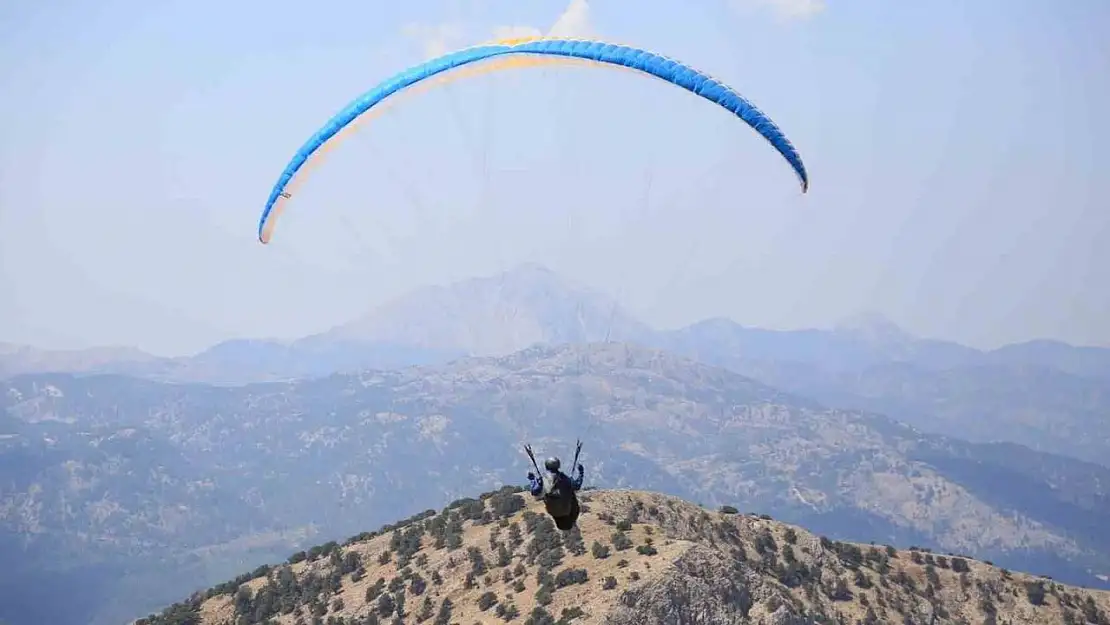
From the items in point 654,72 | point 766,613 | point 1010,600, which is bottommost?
point 1010,600

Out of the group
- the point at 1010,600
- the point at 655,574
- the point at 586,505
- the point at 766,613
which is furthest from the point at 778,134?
the point at 1010,600

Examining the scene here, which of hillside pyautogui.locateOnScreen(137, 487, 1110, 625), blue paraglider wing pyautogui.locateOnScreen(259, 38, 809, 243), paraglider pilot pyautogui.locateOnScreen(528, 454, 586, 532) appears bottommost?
hillside pyautogui.locateOnScreen(137, 487, 1110, 625)

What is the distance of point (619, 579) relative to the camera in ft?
257

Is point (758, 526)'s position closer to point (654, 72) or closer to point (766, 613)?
point (766, 613)

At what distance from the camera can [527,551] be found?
88312 millimetres

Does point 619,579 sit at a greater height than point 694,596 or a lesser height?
greater

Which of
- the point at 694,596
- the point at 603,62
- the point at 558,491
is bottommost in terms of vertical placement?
the point at 694,596

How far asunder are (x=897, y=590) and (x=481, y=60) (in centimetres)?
7902

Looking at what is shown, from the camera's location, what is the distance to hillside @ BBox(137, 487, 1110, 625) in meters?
79.7

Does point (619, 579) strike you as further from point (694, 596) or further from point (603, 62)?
point (603, 62)

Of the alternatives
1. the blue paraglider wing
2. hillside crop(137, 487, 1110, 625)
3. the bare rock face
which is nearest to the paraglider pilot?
the blue paraglider wing

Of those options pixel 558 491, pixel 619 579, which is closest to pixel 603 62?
pixel 558 491

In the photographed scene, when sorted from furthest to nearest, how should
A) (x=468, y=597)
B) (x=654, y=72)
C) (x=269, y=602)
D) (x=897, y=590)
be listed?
(x=897, y=590) < (x=269, y=602) < (x=468, y=597) < (x=654, y=72)

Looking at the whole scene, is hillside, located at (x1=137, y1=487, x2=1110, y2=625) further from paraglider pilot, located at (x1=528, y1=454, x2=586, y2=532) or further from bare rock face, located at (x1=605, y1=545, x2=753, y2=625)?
paraglider pilot, located at (x1=528, y1=454, x2=586, y2=532)
